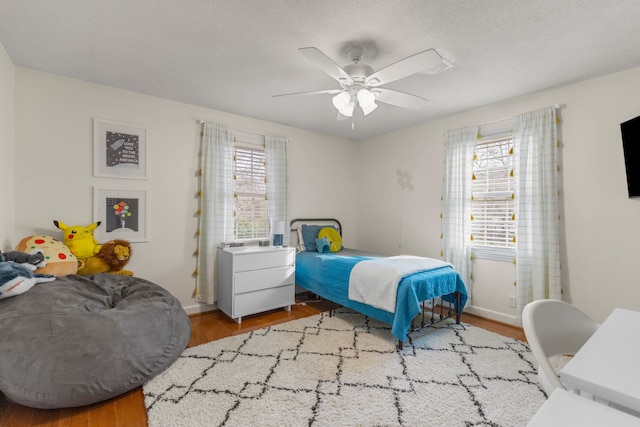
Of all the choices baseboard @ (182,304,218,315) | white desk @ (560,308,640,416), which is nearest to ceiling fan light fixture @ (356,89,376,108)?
white desk @ (560,308,640,416)

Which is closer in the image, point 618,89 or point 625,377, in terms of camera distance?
point 625,377

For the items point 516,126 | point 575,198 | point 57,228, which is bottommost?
point 57,228

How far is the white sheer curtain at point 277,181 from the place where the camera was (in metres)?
3.99

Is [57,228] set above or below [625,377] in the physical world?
above

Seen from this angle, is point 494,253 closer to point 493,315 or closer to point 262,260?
point 493,315

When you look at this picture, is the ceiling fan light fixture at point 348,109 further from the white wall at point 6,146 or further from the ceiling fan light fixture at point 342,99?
the white wall at point 6,146

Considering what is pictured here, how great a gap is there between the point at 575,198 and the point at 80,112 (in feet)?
15.7

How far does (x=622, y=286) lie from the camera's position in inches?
100

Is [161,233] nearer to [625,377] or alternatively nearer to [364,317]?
[364,317]

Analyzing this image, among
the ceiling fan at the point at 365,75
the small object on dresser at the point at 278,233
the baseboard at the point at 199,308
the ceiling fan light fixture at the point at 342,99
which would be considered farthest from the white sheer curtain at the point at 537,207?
the baseboard at the point at 199,308

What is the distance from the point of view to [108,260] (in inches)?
108

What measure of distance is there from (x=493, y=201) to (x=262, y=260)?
108 inches

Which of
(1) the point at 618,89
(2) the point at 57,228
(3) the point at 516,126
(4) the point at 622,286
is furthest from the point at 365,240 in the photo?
(2) the point at 57,228

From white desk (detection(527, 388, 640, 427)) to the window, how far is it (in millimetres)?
3014
